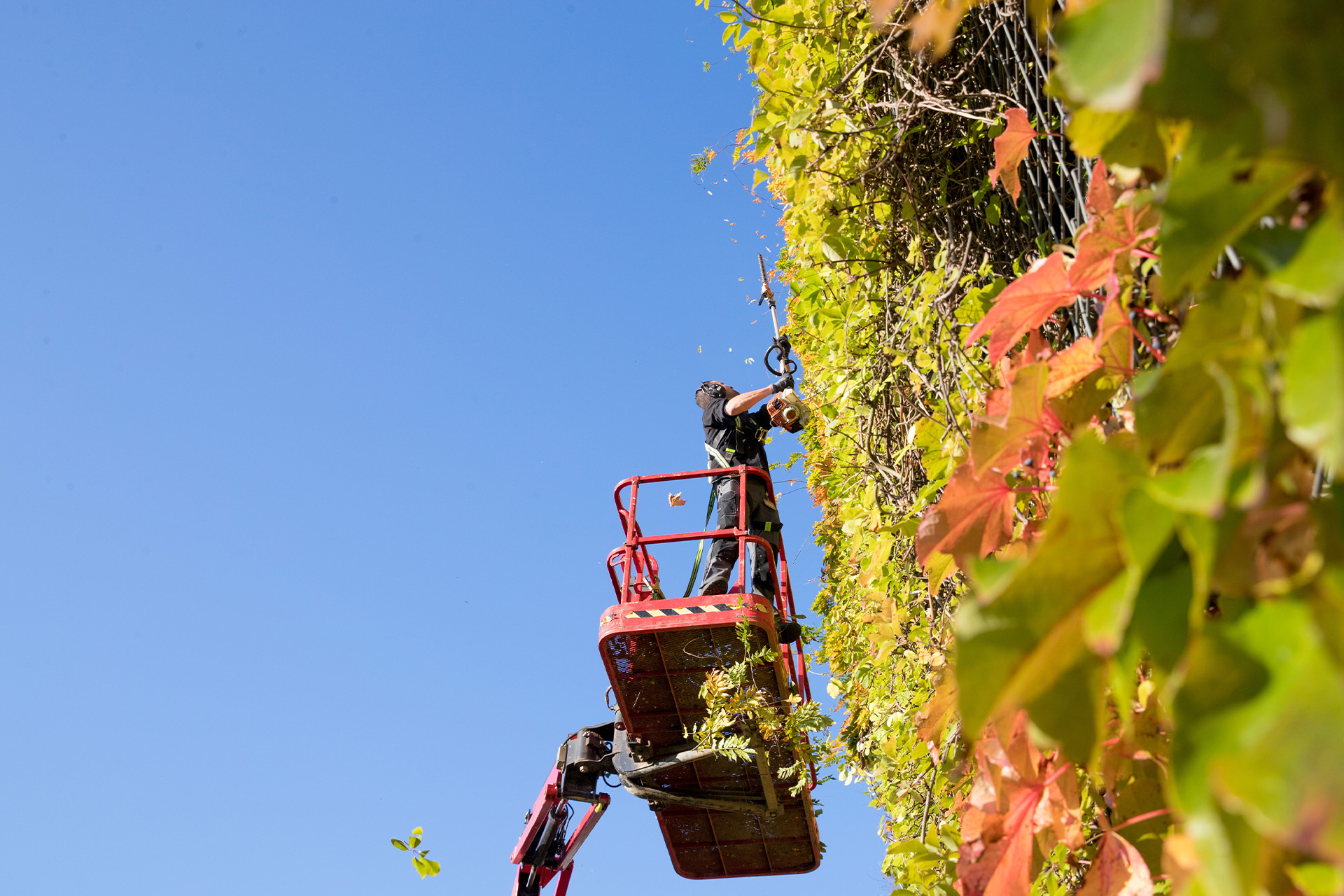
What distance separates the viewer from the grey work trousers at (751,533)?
5621 millimetres

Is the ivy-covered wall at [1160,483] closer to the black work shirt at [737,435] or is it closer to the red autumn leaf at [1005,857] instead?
the red autumn leaf at [1005,857]

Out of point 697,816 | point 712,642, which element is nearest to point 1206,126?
point 712,642

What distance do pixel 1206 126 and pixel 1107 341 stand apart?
0.62 metres

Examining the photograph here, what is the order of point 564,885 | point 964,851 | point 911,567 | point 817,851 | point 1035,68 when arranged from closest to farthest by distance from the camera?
point 964,851
point 1035,68
point 911,567
point 817,851
point 564,885

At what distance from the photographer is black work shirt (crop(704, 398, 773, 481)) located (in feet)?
21.4

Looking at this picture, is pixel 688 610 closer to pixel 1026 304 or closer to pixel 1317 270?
pixel 1026 304

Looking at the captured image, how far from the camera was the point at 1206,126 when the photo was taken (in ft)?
1.48

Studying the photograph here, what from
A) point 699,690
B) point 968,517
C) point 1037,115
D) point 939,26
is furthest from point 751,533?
point 939,26

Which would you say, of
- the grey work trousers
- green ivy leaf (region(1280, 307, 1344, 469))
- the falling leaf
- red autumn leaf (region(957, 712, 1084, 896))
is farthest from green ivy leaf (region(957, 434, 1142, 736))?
the grey work trousers

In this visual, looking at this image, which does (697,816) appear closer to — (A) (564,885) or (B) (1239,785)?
(A) (564,885)

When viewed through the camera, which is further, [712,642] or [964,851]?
[712,642]

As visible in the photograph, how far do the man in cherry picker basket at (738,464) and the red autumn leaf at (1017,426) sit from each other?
4.14 m

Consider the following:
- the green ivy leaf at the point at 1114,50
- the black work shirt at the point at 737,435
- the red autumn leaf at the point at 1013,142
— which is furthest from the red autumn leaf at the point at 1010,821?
the black work shirt at the point at 737,435

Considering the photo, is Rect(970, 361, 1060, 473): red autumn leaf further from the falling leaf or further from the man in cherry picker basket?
the man in cherry picker basket
